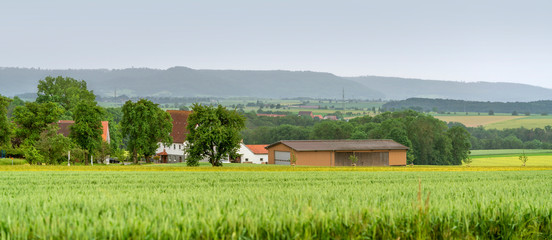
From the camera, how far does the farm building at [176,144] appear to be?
111 m

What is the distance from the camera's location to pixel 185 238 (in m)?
11.0

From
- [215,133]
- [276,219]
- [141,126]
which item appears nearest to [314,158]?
[215,133]

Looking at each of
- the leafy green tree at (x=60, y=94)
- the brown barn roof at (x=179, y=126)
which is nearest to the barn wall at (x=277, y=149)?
the brown barn roof at (x=179, y=126)

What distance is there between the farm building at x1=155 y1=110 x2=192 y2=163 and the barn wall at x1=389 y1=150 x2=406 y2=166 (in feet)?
125

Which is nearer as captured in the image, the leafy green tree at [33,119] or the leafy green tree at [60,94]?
the leafy green tree at [33,119]

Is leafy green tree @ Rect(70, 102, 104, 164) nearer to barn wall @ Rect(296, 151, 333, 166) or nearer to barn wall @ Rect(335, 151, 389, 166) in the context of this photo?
barn wall @ Rect(296, 151, 333, 166)

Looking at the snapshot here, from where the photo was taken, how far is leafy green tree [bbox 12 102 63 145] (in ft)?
265

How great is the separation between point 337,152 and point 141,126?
100 ft

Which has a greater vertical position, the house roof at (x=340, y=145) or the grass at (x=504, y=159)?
the house roof at (x=340, y=145)

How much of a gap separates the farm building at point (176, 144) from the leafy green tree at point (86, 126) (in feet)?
97.7

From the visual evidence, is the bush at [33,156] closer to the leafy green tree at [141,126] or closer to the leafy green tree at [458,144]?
the leafy green tree at [141,126]

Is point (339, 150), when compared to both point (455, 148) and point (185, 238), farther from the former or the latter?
point (185, 238)

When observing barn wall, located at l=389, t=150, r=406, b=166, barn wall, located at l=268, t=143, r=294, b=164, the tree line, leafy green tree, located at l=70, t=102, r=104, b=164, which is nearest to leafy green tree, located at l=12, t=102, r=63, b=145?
the tree line

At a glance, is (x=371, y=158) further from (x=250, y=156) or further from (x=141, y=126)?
(x=141, y=126)
